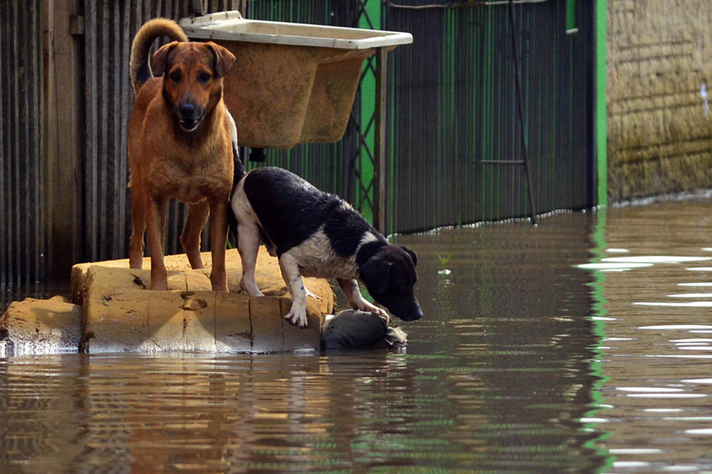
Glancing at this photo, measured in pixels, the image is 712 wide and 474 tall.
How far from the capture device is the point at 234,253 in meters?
9.29

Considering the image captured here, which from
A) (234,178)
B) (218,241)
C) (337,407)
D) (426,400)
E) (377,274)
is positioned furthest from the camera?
(234,178)

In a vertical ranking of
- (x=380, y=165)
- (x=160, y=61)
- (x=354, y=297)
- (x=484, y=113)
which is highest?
(x=484, y=113)

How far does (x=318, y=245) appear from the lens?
7348 mm

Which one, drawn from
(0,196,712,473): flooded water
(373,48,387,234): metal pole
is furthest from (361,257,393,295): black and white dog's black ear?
(373,48,387,234): metal pole

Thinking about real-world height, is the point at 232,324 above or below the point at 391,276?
below

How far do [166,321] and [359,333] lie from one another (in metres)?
0.94

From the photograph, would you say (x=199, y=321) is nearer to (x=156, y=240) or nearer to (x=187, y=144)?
(x=156, y=240)

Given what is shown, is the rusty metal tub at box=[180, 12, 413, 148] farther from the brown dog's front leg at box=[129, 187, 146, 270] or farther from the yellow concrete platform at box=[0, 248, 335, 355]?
the yellow concrete platform at box=[0, 248, 335, 355]

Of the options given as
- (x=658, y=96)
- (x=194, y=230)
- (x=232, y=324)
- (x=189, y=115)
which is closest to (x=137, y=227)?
(x=194, y=230)

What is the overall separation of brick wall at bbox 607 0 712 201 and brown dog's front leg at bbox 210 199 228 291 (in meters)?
12.1

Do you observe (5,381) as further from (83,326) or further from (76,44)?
(76,44)

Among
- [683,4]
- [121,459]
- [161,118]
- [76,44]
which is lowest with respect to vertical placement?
[121,459]

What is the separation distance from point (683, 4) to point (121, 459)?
17.8 meters

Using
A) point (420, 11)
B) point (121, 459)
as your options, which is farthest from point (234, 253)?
point (420, 11)
